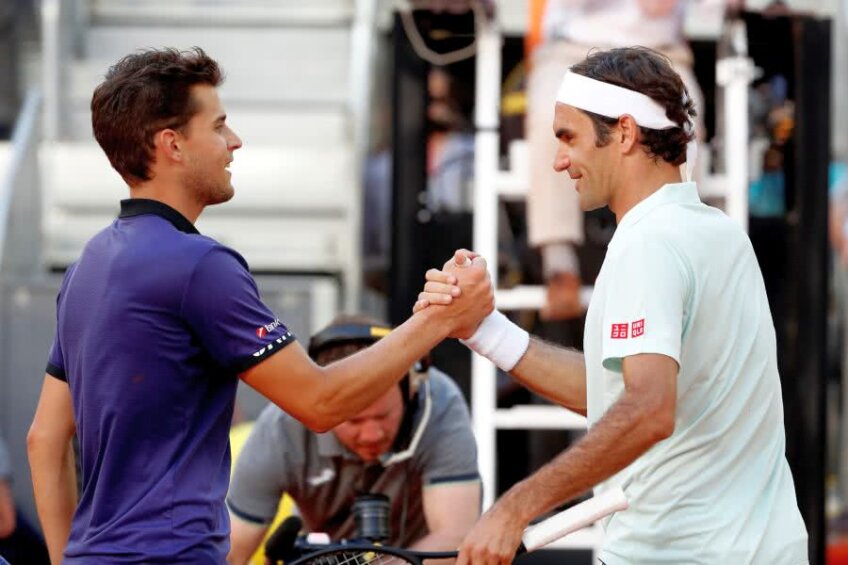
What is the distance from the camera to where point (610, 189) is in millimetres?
3455

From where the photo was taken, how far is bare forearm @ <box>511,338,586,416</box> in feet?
12.8

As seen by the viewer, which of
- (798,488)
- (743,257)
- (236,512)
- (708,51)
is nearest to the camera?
(743,257)

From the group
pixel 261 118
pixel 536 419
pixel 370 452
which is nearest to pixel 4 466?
pixel 261 118

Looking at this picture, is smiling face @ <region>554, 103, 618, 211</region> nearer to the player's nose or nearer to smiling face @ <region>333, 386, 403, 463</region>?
the player's nose

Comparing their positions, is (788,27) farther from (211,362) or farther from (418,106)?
(211,362)

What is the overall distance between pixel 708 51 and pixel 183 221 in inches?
171

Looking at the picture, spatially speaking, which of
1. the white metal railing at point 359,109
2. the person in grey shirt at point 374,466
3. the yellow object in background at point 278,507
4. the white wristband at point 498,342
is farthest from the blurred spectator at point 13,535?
the white wristband at point 498,342

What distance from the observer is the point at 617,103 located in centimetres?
343

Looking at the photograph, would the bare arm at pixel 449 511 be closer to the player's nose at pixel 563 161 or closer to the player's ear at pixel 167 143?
the player's nose at pixel 563 161

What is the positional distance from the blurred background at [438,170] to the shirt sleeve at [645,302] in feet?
10.2

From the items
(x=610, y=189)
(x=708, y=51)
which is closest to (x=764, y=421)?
(x=610, y=189)

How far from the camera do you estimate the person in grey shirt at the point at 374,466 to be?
473cm

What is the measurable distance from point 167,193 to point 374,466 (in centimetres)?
180

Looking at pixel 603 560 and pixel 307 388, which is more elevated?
pixel 307 388
